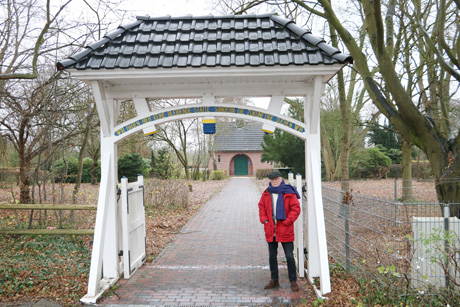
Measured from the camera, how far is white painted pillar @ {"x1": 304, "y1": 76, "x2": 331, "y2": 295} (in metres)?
5.28

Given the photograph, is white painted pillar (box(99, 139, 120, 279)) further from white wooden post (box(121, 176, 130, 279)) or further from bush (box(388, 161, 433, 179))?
bush (box(388, 161, 433, 179))

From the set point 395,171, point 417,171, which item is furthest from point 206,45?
point 395,171

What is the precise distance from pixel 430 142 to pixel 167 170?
20584 millimetres

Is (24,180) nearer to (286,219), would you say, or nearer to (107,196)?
(107,196)

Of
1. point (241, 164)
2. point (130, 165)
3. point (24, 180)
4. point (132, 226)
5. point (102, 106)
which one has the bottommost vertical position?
point (132, 226)

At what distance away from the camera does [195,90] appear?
19.2 ft

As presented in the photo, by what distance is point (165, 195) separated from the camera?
14.2 m

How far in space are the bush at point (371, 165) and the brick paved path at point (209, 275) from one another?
1967 cm

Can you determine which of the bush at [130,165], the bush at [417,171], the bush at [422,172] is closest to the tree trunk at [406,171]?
the bush at [417,171]

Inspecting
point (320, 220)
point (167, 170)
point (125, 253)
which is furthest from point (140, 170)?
point (320, 220)

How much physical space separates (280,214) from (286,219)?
116mm

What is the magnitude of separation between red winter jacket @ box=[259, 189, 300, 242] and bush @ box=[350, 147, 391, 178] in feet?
77.7

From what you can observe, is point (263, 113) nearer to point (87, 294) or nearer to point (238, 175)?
point (87, 294)

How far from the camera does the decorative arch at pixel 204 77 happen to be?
5.18 metres
